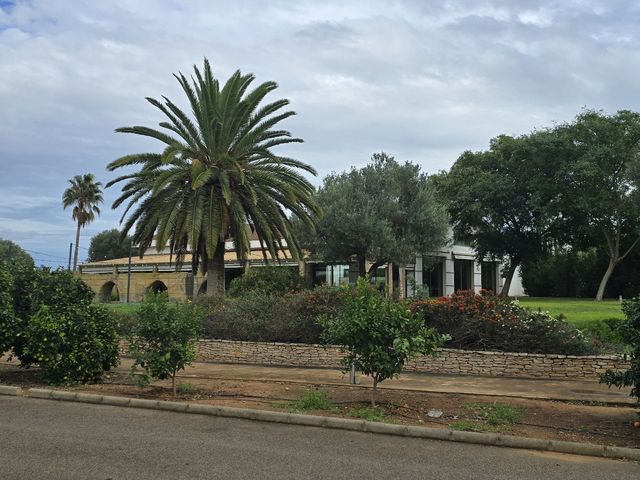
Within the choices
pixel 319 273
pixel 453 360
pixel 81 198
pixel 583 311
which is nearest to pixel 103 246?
pixel 81 198

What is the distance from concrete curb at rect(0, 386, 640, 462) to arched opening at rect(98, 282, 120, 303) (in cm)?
4109

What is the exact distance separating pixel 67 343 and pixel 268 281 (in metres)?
16.5

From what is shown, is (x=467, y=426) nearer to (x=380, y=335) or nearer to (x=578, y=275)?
(x=380, y=335)

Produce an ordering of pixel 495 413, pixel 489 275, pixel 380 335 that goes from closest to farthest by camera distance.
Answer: pixel 495 413 → pixel 380 335 → pixel 489 275

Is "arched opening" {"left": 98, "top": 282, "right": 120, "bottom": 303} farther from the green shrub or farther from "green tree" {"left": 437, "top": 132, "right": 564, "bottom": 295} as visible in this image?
the green shrub

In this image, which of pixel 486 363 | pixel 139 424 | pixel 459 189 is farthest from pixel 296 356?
pixel 459 189

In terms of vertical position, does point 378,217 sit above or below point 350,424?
above

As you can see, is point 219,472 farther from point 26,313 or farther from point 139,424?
point 26,313

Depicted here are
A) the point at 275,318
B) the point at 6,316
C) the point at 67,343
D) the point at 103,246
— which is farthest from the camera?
the point at 103,246

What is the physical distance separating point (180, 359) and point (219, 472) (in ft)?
14.2

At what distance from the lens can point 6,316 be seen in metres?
11.4

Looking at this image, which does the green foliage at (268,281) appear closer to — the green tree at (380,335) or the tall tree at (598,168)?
the green tree at (380,335)

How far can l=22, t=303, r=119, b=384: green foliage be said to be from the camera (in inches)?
429

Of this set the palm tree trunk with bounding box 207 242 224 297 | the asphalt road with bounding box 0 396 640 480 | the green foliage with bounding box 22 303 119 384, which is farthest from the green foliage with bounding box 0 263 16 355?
the palm tree trunk with bounding box 207 242 224 297
